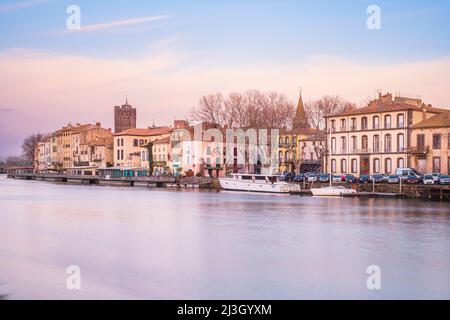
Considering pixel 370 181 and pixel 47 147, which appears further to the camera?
pixel 47 147

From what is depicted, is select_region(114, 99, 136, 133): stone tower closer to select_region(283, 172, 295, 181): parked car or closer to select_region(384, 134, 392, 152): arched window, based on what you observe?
select_region(283, 172, 295, 181): parked car

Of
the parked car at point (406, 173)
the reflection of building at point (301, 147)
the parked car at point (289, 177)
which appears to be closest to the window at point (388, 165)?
the parked car at point (406, 173)

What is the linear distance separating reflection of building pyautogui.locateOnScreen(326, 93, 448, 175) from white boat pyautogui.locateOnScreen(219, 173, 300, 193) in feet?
17.6

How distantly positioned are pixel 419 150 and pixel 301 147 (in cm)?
2704

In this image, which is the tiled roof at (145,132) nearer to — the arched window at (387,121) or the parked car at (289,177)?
the parked car at (289,177)

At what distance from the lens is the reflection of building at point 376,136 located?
196 feet

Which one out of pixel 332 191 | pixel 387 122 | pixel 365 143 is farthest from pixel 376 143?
pixel 332 191

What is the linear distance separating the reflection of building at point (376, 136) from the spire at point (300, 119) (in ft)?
64.2

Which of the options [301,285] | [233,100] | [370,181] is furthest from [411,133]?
[301,285]

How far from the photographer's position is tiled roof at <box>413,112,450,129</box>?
5638cm

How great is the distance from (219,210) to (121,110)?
124m

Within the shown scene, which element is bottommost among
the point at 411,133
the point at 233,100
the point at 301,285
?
the point at 301,285

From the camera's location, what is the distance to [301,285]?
16.8 m

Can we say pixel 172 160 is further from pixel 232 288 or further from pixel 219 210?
pixel 232 288
